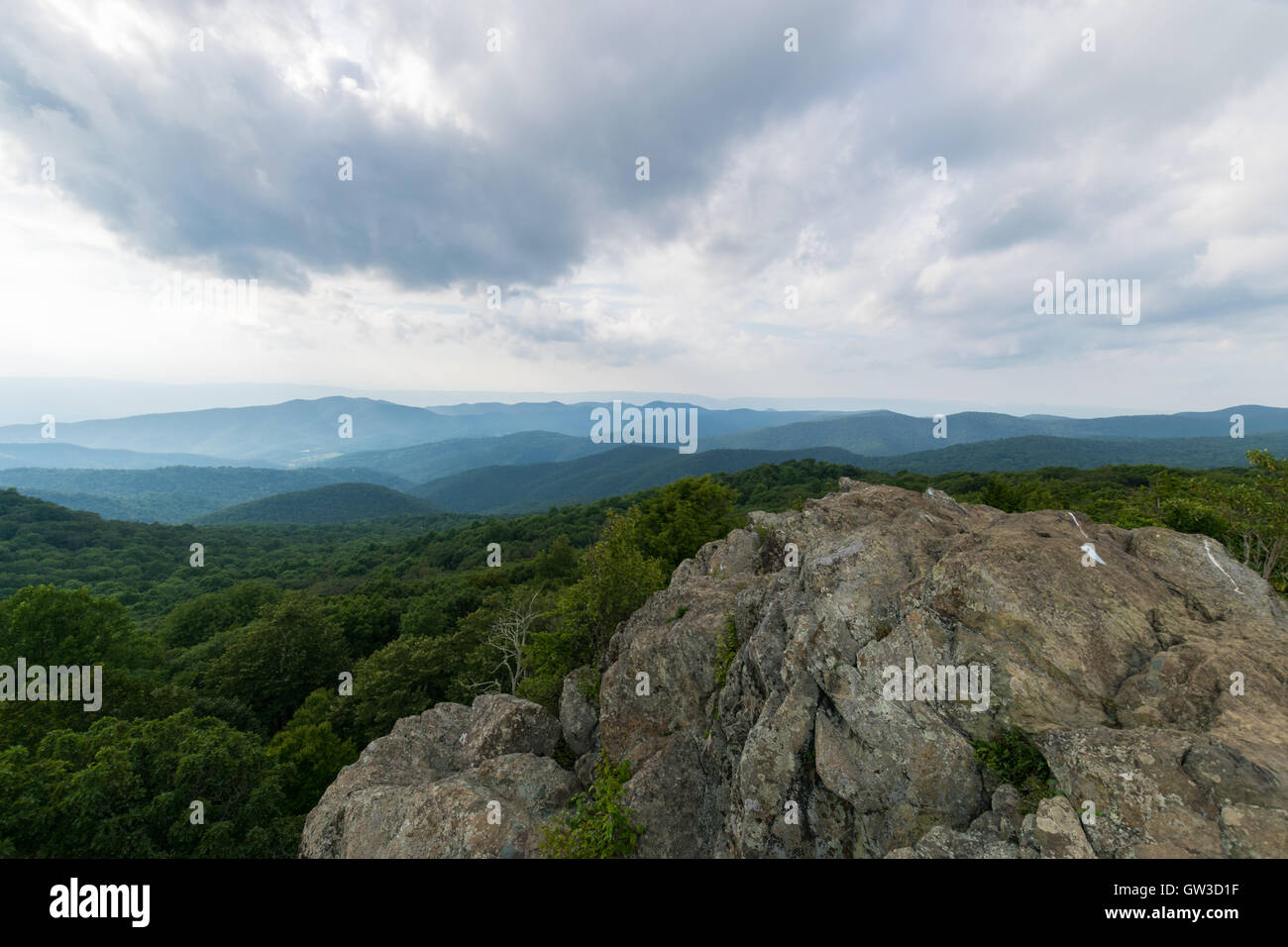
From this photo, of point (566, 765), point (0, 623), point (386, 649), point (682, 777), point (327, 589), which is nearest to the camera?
point (682, 777)

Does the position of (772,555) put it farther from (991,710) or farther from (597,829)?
(597,829)

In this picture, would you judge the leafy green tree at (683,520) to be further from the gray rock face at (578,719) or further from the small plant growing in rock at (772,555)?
the gray rock face at (578,719)

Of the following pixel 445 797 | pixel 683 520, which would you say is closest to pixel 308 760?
pixel 445 797

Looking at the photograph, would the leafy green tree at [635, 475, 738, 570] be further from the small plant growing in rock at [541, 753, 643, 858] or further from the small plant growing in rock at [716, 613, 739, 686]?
the small plant growing in rock at [541, 753, 643, 858]

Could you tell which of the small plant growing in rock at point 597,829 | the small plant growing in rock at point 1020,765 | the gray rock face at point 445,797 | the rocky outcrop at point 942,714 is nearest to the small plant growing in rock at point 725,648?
the rocky outcrop at point 942,714

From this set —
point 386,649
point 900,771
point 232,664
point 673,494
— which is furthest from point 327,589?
point 900,771

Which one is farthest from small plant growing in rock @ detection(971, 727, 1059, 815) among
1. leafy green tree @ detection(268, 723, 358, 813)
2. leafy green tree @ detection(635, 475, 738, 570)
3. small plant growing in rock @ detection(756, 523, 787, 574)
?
leafy green tree @ detection(635, 475, 738, 570)
